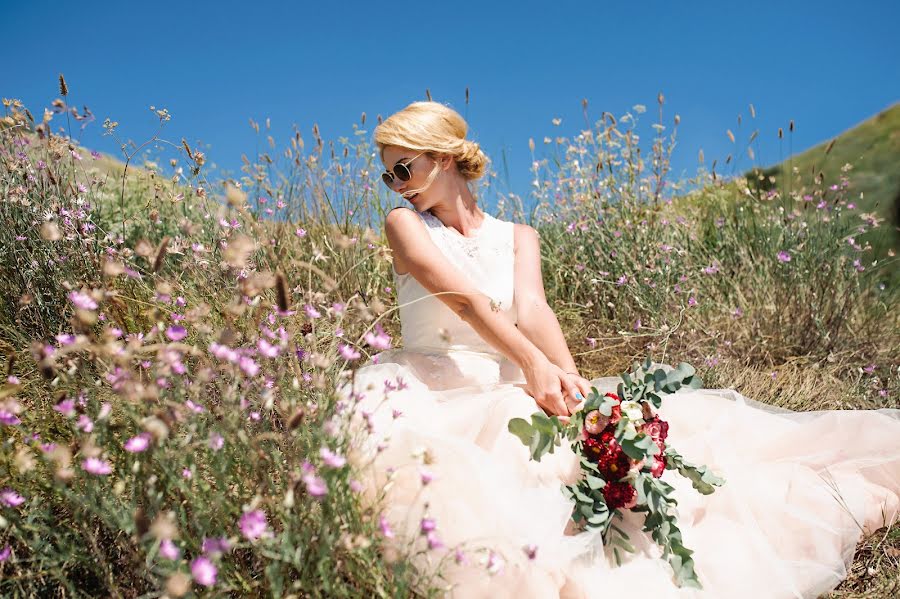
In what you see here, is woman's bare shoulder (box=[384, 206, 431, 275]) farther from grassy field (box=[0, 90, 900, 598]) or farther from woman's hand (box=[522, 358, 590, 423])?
woman's hand (box=[522, 358, 590, 423])

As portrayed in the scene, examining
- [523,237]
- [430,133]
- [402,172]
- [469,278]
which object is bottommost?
[469,278]

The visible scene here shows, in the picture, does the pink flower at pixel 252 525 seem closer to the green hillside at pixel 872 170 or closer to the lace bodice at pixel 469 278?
the lace bodice at pixel 469 278

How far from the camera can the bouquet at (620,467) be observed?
1.66 meters

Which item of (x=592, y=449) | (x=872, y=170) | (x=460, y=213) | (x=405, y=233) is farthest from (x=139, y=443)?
(x=872, y=170)

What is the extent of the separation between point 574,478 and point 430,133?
→ 4.84ft

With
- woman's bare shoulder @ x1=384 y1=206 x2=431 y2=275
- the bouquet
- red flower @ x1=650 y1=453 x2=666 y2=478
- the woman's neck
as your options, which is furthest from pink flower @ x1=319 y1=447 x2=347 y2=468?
the woman's neck

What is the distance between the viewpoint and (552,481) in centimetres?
171

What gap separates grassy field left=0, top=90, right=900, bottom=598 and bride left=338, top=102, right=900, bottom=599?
144 millimetres

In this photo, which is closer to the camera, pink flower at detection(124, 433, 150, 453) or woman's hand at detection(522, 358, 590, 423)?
pink flower at detection(124, 433, 150, 453)

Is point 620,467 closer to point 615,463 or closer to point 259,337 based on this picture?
point 615,463

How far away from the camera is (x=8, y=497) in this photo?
123 centimetres

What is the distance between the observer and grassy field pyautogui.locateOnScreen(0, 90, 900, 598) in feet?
3.90

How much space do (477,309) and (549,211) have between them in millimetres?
2411

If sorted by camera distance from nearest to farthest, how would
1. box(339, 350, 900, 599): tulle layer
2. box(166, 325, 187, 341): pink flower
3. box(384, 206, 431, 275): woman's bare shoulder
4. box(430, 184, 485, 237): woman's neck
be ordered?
box(166, 325, 187, 341): pink flower, box(339, 350, 900, 599): tulle layer, box(384, 206, 431, 275): woman's bare shoulder, box(430, 184, 485, 237): woman's neck
